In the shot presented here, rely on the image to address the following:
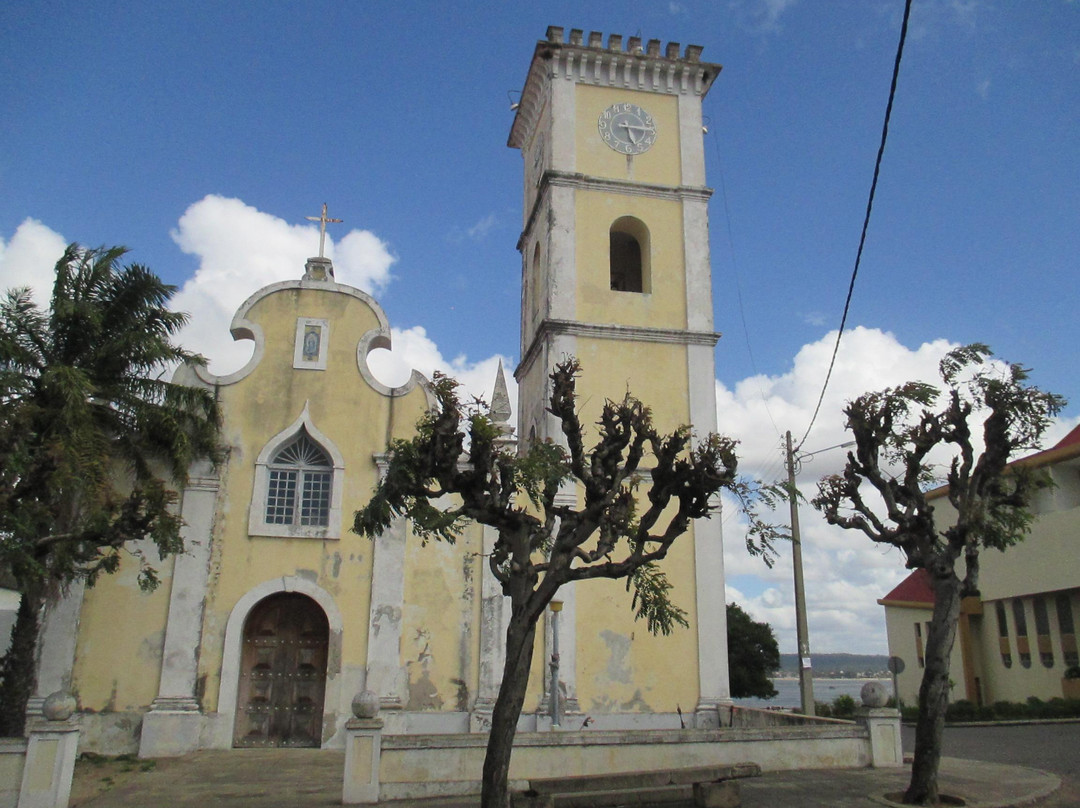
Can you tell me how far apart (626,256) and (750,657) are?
23.7 m

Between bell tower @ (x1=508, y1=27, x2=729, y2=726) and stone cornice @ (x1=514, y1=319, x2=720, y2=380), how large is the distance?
0.09ft

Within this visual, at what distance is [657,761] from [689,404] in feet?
29.7

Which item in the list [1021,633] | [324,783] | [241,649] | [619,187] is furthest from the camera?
[1021,633]

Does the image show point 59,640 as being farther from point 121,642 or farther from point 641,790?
point 641,790

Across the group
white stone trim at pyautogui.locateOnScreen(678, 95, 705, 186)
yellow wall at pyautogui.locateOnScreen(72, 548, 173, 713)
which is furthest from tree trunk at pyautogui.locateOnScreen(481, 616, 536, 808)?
white stone trim at pyautogui.locateOnScreen(678, 95, 705, 186)

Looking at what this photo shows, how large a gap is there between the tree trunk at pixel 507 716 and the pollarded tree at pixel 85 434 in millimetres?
6282

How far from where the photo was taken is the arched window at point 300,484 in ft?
59.9

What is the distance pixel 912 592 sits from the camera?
129 feet

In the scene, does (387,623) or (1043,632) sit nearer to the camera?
(387,623)

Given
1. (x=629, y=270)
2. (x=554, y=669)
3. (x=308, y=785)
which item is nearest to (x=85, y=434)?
(x=308, y=785)

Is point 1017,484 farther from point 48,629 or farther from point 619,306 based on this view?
point 48,629

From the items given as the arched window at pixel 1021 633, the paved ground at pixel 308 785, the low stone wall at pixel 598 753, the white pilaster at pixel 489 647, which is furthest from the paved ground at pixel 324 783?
the arched window at pixel 1021 633

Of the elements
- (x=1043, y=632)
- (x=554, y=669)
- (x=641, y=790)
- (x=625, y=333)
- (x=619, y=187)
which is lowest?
(x=641, y=790)

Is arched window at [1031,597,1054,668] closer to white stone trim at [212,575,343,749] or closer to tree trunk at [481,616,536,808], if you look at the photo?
white stone trim at [212,575,343,749]
